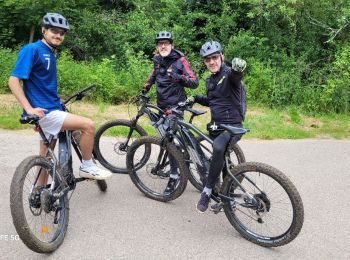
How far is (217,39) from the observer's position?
1369 centimetres

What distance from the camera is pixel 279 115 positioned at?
9.51 metres

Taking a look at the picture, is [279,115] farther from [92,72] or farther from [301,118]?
[92,72]

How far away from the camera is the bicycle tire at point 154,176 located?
15.6ft

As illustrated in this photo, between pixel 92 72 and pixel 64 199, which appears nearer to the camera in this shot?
pixel 64 199

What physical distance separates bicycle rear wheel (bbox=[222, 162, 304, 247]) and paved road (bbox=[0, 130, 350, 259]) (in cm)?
13

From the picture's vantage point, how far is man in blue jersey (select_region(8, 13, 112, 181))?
13.0ft

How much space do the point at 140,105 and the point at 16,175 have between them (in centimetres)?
255

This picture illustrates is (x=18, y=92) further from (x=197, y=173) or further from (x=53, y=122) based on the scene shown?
(x=197, y=173)

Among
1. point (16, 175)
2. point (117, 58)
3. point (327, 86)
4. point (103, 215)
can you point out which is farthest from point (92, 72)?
point (16, 175)

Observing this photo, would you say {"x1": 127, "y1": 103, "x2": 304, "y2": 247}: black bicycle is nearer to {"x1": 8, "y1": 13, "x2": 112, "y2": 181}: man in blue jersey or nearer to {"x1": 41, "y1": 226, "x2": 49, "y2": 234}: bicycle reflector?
{"x1": 8, "y1": 13, "x2": 112, "y2": 181}: man in blue jersey

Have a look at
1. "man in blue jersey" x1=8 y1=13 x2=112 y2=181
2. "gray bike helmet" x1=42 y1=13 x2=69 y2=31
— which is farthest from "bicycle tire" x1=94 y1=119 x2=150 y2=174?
"gray bike helmet" x1=42 y1=13 x2=69 y2=31

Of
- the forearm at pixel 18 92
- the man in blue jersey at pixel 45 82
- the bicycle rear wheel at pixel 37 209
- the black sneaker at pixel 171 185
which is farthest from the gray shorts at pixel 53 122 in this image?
the black sneaker at pixel 171 185

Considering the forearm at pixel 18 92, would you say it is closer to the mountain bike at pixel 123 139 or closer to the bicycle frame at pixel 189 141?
the bicycle frame at pixel 189 141

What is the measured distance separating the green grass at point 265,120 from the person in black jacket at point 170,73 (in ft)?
7.39
